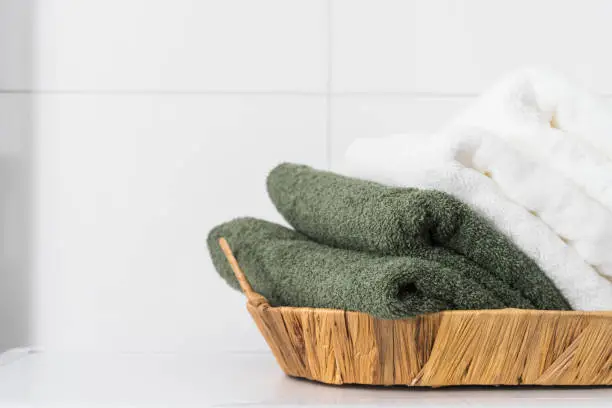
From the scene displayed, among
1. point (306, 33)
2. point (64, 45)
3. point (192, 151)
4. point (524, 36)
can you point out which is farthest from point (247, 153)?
point (524, 36)

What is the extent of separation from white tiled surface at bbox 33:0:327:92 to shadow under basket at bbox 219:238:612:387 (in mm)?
487

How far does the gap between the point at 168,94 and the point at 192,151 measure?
0.08 m

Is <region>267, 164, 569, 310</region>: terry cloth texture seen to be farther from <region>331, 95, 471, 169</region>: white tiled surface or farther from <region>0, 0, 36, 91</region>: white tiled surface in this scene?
<region>0, 0, 36, 91</region>: white tiled surface

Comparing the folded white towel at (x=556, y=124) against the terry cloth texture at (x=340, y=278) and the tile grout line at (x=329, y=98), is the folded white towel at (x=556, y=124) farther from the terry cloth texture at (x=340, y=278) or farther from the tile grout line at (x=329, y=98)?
the tile grout line at (x=329, y=98)

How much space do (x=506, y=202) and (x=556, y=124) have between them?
4.4 inches

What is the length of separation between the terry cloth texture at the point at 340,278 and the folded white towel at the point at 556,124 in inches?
5.1

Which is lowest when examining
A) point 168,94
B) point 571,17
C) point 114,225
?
point 114,225

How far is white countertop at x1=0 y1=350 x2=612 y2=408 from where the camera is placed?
2.01 feet

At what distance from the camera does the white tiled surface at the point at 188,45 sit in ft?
3.50

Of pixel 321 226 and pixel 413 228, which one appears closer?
pixel 413 228

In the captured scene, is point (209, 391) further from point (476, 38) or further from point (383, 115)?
point (476, 38)

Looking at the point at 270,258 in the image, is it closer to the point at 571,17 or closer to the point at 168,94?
the point at 168,94

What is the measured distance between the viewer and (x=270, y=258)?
2.39 ft

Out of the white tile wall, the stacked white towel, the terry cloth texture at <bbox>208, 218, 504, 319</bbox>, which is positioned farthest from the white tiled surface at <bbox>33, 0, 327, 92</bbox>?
the stacked white towel
